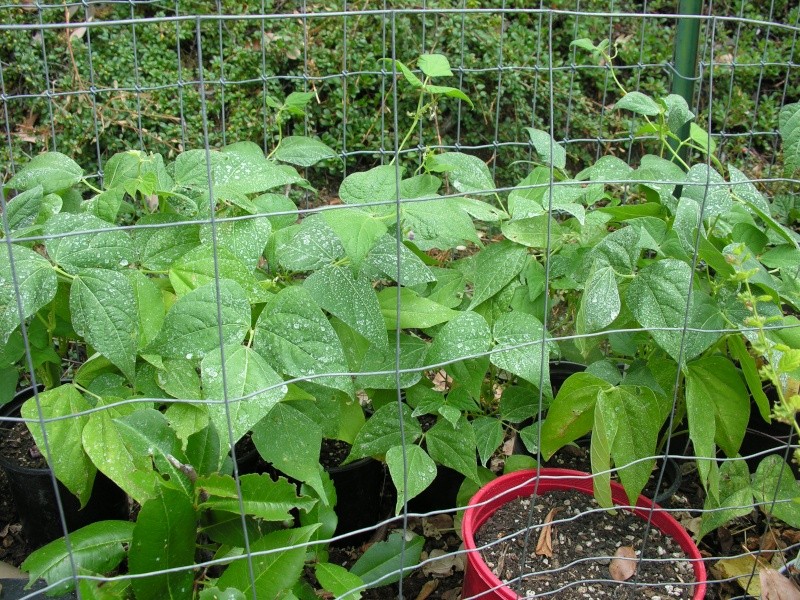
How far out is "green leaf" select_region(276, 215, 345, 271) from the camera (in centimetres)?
146

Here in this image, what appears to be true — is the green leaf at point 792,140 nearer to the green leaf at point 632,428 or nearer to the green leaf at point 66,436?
the green leaf at point 632,428

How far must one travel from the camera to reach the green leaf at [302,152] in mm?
1769

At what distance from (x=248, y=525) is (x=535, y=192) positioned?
818mm

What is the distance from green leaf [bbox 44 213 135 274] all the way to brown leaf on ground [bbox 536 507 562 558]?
0.85 metres

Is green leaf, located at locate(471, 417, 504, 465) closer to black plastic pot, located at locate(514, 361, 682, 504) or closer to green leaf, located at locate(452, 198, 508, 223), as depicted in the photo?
black plastic pot, located at locate(514, 361, 682, 504)

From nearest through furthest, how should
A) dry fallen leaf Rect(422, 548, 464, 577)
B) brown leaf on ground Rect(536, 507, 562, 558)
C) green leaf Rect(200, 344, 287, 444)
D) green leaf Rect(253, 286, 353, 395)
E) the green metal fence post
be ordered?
green leaf Rect(200, 344, 287, 444)
green leaf Rect(253, 286, 353, 395)
brown leaf on ground Rect(536, 507, 562, 558)
dry fallen leaf Rect(422, 548, 464, 577)
the green metal fence post

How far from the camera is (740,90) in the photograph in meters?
3.47

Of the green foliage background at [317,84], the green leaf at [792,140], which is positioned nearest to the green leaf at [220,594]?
the green leaf at [792,140]

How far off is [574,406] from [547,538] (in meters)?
0.25

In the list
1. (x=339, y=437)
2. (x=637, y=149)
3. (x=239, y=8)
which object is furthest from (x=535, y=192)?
(x=239, y=8)

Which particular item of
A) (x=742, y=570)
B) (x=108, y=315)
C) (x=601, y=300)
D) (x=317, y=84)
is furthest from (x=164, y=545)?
(x=317, y=84)

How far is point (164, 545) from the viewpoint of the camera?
1279 millimetres

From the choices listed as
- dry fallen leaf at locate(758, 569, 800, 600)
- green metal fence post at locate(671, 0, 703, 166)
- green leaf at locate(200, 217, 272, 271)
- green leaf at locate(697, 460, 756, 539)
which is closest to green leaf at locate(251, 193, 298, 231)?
green leaf at locate(200, 217, 272, 271)

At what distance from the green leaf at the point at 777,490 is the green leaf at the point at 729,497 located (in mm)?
24
